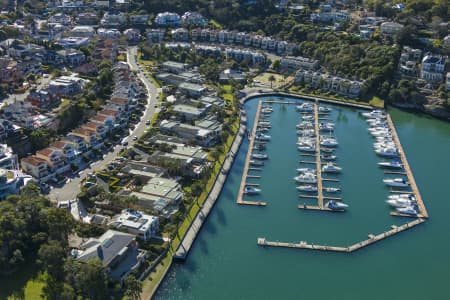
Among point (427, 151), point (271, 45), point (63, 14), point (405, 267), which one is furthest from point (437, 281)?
point (63, 14)

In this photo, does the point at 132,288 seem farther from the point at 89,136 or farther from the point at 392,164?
the point at 392,164

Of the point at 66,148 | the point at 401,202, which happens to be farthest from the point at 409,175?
the point at 66,148

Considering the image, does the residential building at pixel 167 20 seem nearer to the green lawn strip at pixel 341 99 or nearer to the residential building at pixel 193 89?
the residential building at pixel 193 89

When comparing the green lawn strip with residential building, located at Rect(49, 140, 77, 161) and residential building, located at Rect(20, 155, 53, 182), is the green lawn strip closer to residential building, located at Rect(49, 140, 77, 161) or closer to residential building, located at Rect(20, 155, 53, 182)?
residential building, located at Rect(49, 140, 77, 161)

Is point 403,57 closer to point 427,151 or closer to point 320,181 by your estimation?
point 427,151

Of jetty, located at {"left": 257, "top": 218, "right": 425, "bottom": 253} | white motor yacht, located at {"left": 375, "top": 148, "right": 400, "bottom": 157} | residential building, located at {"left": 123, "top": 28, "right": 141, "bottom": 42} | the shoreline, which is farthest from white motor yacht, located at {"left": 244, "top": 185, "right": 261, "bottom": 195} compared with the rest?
residential building, located at {"left": 123, "top": 28, "right": 141, "bottom": 42}

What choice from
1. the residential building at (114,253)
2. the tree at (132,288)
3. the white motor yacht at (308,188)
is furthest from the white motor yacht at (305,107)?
the tree at (132,288)
